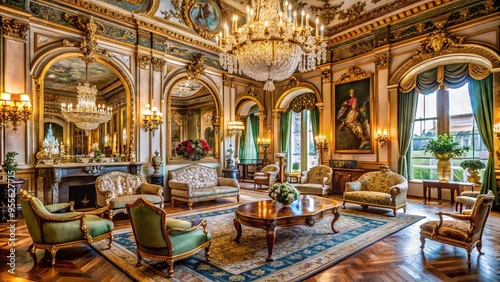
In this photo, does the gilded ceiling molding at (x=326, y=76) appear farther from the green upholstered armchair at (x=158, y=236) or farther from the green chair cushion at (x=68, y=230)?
the green chair cushion at (x=68, y=230)

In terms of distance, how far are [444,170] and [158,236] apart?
6.86 m

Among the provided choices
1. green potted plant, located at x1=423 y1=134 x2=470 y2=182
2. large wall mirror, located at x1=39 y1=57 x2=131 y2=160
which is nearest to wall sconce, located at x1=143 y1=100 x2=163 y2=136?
large wall mirror, located at x1=39 y1=57 x2=131 y2=160

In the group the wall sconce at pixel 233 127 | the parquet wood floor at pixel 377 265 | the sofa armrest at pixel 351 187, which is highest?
the wall sconce at pixel 233 127

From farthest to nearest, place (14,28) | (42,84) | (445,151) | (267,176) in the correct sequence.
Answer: (267,176), (445,151), (42,84), (14,28)

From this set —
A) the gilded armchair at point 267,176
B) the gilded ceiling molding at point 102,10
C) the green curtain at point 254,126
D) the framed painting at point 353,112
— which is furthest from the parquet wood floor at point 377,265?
the green curtain at point 254,126

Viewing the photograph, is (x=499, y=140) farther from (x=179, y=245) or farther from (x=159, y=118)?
(x=159, y=118)

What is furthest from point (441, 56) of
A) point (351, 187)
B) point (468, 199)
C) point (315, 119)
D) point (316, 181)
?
point (315, 119)

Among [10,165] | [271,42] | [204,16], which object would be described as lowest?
[10,165]

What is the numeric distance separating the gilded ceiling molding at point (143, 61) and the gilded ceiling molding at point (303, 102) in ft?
20.0

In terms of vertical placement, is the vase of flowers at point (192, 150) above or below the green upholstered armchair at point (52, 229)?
above

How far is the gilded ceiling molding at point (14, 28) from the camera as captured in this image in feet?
18.1

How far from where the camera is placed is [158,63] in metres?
7.73

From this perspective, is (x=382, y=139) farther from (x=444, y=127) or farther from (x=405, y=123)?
(x=444, y=127)

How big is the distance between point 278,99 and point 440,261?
8.62 metres
